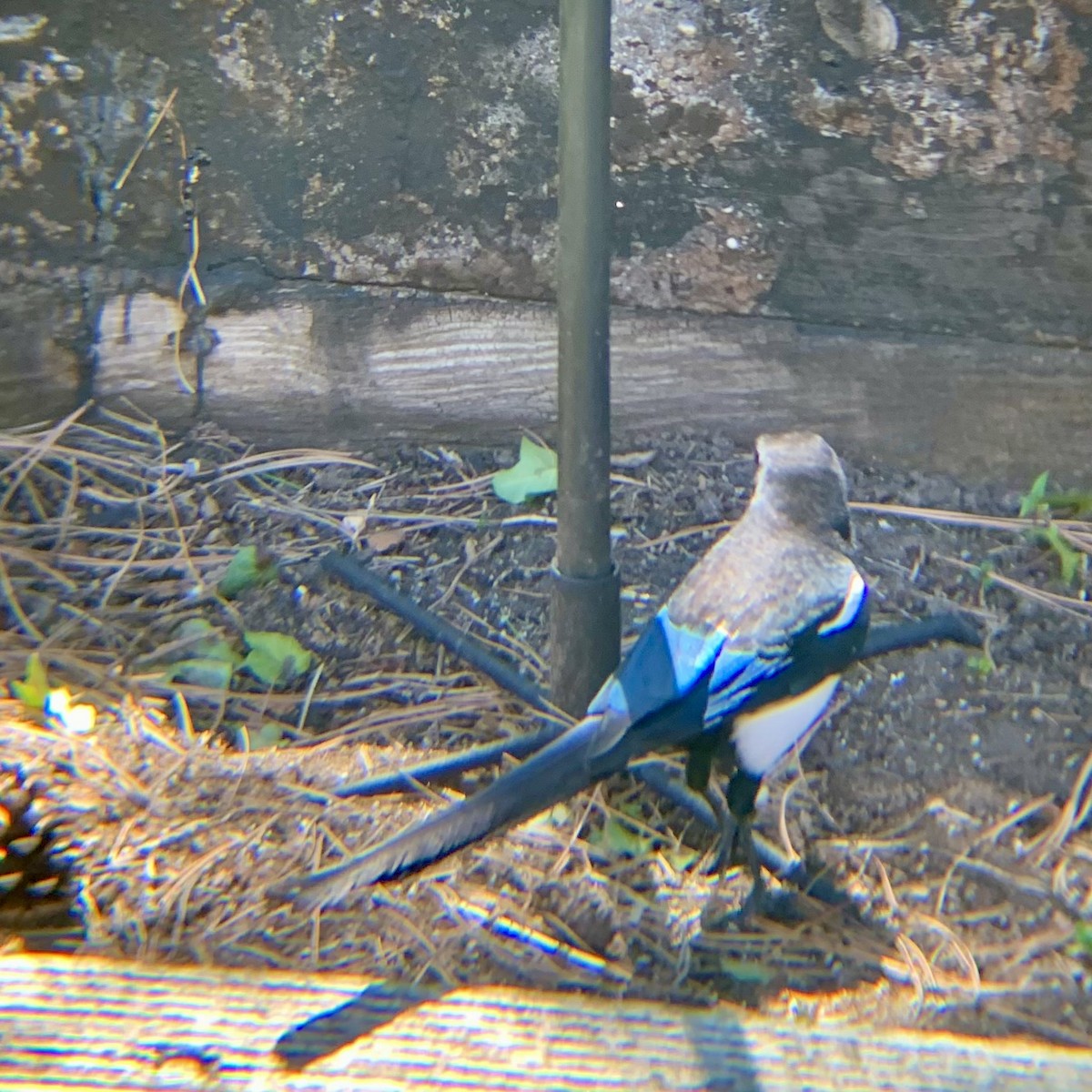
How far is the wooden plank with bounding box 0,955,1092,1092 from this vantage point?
1.30 meters

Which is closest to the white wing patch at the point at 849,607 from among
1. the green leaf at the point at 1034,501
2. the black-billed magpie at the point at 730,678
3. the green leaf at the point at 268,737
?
the black-billed magpie at the point at 730,678

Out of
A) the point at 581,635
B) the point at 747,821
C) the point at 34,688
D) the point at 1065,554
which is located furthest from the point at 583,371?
the point at 1065,554

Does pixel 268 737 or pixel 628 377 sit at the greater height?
pixel 628 377

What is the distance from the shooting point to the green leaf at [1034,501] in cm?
272

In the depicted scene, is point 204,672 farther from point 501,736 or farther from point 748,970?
point 748,970

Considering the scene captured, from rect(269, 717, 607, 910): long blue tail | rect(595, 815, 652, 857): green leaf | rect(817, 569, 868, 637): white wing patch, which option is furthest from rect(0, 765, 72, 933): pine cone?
rect(817, 569, 868, 637): white wing patch

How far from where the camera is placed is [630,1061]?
1.33 m

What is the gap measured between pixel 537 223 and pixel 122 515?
1209 millimetres

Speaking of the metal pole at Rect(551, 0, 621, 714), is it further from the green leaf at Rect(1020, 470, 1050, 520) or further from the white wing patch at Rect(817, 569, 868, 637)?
the green leaf at Rect(1020, 470, 1050, 520)

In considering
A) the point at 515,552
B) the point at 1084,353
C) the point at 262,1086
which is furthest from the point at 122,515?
the point at 1084,353

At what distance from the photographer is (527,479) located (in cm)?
271

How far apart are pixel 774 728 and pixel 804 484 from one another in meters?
0.57

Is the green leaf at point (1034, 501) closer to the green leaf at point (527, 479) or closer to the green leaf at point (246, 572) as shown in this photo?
the green leaf at point (527, 479)

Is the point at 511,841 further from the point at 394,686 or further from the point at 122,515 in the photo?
the point at 122,515
